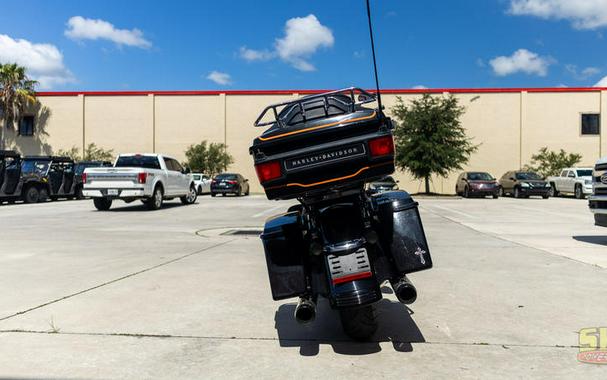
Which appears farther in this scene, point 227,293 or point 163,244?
point 163,244

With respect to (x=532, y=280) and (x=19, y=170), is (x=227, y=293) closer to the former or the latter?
(x=532, y=280)

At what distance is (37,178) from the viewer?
23.2m

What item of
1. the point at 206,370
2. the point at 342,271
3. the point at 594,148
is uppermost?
the point at 594,148

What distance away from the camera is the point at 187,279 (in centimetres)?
628

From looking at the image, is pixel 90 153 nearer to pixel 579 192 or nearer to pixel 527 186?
pixel 527 186

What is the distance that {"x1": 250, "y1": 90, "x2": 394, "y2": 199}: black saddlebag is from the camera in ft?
12.1

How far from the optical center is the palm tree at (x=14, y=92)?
Result: 43000 mm

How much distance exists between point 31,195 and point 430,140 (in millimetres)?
25092

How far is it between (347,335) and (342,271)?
0.80 metres

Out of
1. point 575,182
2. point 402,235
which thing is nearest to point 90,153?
point 575,182

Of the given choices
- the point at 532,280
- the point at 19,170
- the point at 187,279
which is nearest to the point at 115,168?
the point at 19,170

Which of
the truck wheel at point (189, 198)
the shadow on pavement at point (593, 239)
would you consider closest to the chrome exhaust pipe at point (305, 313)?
the shadow on pavement at point (593, 239)

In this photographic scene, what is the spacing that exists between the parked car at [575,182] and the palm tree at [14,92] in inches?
1703

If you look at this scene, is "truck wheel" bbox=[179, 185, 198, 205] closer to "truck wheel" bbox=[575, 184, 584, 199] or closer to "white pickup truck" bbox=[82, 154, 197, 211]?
"white pickup truck" bbox=[82, 154, 197, 211]
